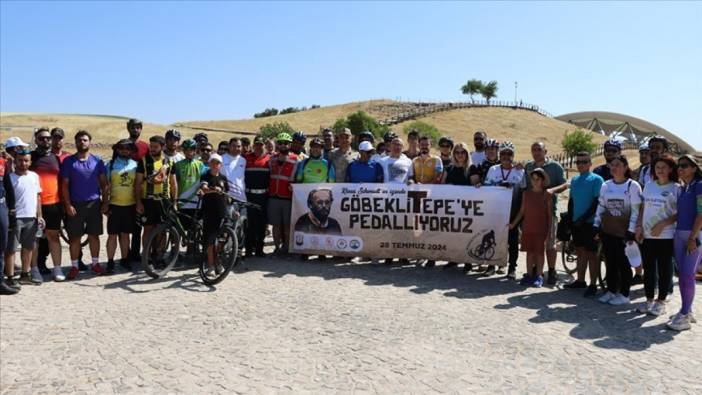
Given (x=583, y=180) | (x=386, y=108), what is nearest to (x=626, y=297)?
(x=583, y=180)

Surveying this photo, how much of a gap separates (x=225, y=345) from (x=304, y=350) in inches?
32.1

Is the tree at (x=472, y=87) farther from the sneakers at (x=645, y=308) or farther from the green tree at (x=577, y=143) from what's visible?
the sneakers at (x=645, y=308)

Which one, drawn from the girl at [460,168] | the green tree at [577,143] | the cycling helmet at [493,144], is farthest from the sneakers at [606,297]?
the green tree at [577,143]

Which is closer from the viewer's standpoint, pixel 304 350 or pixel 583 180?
pixel 304 350

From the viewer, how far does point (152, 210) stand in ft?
28.7

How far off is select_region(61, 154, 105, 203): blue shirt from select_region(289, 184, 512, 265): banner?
3.26 metres

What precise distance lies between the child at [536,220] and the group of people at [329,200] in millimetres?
15

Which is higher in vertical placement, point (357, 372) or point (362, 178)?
point (362, 178)

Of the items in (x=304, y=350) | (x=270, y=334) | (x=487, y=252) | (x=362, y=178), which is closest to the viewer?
(x=304, y=350)

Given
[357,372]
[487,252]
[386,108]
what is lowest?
[357,372]

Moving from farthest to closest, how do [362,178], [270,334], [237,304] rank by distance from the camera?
[362,178]
[237,304]
[270,334]

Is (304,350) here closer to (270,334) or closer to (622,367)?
(270,334)

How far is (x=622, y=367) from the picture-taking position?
495cm

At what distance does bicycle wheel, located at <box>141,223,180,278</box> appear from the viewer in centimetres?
814
